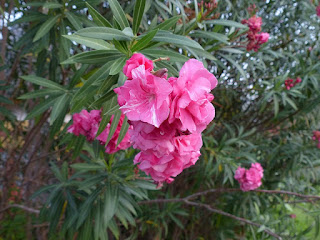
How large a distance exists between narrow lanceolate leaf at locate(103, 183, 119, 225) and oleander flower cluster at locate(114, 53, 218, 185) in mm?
980

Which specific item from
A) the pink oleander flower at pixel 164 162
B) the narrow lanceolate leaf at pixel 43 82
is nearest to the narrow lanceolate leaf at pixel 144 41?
the pink oleander flower at pixel 164 162

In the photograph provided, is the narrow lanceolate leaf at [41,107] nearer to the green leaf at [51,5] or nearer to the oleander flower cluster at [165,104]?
the green leaf at [51,5]

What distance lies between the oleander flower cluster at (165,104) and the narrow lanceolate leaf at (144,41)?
0.33 ft

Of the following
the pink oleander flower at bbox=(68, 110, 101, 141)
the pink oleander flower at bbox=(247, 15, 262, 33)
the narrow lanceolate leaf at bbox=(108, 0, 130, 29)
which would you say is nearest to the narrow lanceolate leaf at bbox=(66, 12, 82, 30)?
the pink oleander flower at bbox=(68, 110, 101, 141)

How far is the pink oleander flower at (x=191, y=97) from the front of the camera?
64cm

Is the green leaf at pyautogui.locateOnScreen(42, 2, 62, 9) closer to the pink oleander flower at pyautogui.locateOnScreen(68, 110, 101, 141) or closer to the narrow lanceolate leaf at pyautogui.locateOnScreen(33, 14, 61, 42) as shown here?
the narrow lanceolate leaf at pyautogui.locateOnScreen(33, 14, 61, 42)

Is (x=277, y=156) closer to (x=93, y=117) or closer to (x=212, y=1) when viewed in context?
(x=212, y=1)

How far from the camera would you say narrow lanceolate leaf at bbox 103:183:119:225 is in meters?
1.59

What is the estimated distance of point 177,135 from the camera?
0.70 metres

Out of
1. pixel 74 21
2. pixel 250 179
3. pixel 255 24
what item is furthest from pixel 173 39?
pixel 250 179

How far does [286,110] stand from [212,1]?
1.66 meters

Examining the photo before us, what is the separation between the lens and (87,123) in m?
1.27

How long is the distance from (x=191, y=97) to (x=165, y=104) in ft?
0.19

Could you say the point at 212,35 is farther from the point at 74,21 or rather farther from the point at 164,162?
the point at 164,162
